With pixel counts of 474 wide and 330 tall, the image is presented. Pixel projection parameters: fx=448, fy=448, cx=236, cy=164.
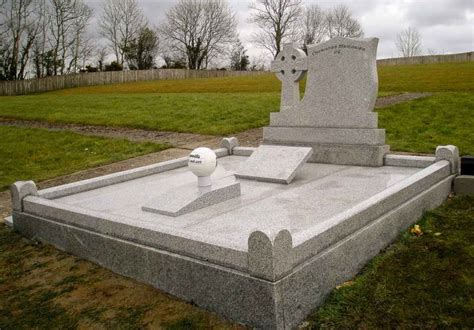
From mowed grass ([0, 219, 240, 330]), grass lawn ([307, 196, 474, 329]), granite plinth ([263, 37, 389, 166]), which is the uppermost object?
granite plinth ([263, 37, 389, 166])

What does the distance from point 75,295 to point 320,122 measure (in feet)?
19.1

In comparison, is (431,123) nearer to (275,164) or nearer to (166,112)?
(275,164)

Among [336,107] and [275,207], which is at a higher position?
[336,107]

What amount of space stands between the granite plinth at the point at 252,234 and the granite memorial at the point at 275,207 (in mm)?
13

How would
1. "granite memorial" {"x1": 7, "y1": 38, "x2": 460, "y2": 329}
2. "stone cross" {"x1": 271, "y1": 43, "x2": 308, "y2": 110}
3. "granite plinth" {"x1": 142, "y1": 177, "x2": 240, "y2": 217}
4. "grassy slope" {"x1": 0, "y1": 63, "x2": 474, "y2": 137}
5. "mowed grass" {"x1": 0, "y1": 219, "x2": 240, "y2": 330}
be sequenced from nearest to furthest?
"granite memorial" {"x1": 7, "y1": 38, "x2": 460, "y2": 329} → "mowed grass" {"x1": 0, "y1": 219, "x2": 240, "y2": 330} → "granite plinth" {"x1": 142, "y1": 177, "x2": 240, "y2": 217} → "stone cross" {"x1": 271, "y1": 43, "x2": 308, "y2": 110} → "grassy slope" {"x1": 0, "y1": 63, "x2": 474, "y2": 137}

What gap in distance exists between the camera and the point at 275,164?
24.9 ft

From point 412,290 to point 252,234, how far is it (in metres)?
1.72

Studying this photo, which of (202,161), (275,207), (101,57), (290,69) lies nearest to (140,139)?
(290,69)

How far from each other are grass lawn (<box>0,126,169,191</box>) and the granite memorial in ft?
12.4

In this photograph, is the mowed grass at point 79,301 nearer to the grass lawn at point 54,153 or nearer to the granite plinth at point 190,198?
the granite plinth at point 190,198

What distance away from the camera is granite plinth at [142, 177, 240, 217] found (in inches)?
216

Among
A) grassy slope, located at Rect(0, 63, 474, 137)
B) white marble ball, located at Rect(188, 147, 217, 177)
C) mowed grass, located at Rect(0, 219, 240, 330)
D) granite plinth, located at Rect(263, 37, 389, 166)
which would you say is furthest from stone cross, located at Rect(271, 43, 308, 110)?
grassy slope, located at Rect(0, 63, 474, 137)

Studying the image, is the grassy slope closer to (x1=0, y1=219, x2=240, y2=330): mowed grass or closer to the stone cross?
the stone cross

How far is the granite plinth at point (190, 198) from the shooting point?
549cm
